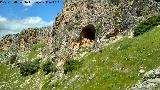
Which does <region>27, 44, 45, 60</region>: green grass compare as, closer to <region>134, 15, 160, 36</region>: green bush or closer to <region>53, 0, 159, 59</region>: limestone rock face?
<region>53, 0, 159, 59</region>: limestone rock face

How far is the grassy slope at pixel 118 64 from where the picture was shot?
154 feet

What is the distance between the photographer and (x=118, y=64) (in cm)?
5244

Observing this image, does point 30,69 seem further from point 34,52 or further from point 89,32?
point 34,52

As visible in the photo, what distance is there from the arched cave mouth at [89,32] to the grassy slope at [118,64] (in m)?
10.8

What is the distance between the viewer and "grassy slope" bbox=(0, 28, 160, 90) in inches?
1845

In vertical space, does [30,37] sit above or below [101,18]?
below

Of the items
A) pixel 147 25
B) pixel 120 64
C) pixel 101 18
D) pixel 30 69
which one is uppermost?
pixel 147 25

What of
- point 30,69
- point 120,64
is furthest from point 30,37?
point 120,64

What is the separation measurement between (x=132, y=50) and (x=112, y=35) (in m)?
15.1

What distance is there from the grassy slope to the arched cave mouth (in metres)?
10.8

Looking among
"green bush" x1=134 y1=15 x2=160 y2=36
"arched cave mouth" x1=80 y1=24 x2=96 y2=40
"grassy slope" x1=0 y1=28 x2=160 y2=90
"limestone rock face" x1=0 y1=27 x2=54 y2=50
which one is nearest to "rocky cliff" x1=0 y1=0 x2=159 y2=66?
"arched cave mouth" x1=80 y1=24 x2=96 y2=40

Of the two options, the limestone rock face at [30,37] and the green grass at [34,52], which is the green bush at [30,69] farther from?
the limestone rock face at [30,37]

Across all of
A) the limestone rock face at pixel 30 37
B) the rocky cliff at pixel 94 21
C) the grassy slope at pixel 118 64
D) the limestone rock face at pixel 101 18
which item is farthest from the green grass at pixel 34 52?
the grassy slope at pixel 118 64

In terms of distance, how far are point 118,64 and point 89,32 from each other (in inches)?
968
